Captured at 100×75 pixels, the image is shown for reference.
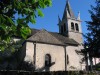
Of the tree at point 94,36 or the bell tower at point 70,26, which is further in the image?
the bell tower at point 70,26

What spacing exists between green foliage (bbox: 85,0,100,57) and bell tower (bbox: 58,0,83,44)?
1787 centimetres

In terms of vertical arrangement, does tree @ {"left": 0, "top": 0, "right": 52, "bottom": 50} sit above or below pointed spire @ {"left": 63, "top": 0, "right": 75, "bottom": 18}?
below

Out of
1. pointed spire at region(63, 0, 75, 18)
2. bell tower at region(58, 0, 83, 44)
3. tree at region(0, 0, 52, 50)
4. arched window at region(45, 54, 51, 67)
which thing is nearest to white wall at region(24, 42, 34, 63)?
arched window at region(45, 54, 51, 67)

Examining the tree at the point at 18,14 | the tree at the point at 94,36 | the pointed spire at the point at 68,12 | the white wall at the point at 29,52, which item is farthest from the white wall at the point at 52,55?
the tree at the point at 18,14

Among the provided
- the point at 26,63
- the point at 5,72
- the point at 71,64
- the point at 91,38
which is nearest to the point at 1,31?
the point at 5,72

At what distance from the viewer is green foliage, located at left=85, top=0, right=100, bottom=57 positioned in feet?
60.6

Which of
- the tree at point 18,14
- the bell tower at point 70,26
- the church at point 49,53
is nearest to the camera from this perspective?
the tree at point 18,14

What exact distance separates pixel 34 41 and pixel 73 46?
28.3 ft

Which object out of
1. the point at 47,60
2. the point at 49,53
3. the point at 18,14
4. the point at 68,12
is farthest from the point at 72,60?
the point at 18,14

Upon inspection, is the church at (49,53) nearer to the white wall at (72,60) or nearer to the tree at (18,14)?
the white wall at (72,60)

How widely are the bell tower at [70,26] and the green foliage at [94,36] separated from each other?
58.6 ft

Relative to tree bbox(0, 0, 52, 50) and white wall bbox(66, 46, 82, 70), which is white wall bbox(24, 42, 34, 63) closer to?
white wall bbox(66, 46, 82, 70)

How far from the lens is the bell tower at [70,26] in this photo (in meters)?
38.0

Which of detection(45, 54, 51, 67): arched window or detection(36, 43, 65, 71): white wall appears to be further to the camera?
detection(45, 54, 51, 67): arched window
